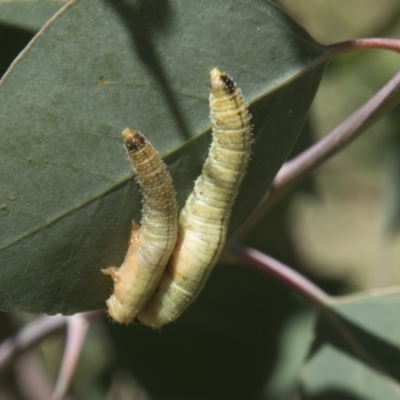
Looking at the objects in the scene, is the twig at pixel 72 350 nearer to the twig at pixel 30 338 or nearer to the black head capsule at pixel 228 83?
the twig at pixel 30 338

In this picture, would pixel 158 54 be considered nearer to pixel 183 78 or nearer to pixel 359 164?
pixel 183 78

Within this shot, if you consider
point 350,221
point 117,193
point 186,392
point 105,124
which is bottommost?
point 350,221

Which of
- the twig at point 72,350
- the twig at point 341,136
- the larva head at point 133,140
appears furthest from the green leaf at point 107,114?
the twig at point 72,350

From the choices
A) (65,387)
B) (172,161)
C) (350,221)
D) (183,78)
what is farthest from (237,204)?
(350,221)

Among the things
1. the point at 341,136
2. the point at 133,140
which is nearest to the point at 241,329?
the point at 341,136

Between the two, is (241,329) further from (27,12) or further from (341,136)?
(27,12)

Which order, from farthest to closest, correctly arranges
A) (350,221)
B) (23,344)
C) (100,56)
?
(350,221) < (23,344) < (100,56)

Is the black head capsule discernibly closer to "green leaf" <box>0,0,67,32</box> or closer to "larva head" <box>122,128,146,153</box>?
"larva head" <box>122,128,146,153</box>

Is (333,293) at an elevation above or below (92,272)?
below

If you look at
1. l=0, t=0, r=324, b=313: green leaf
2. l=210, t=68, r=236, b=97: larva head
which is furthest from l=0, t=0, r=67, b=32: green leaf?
l=210, t=68, r=236, b=97: larva head
